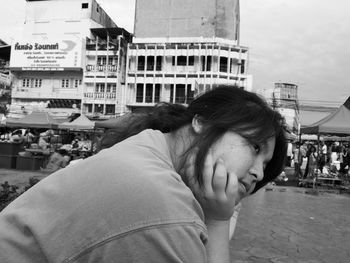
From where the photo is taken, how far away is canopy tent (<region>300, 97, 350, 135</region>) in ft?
35.4

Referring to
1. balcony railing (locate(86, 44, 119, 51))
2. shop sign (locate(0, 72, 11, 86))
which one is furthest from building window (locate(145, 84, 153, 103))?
shop sign (locate(0, 72, 11, 86))

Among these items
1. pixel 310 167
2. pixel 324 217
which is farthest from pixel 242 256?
pixel 310 167

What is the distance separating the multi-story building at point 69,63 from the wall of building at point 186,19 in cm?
282

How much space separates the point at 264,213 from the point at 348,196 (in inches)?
191

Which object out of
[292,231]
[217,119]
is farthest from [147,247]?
[292,231]

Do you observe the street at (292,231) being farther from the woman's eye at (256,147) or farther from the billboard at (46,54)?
the billboard at (46,54)

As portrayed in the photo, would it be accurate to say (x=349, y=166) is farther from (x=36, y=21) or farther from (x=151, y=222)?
(x=36, y=21)

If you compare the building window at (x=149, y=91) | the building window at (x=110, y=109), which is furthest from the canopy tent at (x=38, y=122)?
the building window at (x=149, y=91)

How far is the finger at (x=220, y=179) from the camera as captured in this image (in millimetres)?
1009

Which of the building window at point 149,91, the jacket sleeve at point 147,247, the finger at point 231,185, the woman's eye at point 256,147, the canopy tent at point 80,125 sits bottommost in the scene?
the canopy tent at point 80,125

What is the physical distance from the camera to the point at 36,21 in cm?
4400

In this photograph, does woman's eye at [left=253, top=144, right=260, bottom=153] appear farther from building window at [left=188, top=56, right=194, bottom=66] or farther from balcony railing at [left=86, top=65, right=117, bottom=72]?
balcony railing at [left=86, top=65, right=117, bottom=72]

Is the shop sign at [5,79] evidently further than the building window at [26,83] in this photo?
Yes

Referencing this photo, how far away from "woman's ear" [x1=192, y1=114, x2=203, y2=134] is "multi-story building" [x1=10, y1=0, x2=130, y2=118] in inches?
1501
